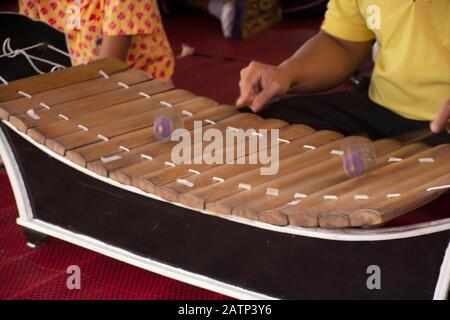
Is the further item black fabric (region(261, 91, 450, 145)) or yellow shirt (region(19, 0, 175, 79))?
yellow shirt (region(19, 0, 175, 79))

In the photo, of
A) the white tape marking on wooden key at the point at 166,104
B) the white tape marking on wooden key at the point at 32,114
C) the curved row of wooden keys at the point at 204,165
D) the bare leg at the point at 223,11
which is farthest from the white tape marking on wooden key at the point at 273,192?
the bare leg at the point at 223,11

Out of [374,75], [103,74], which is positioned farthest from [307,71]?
[103,74]

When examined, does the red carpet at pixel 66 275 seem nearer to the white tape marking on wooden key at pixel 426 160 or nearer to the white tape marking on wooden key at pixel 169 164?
the white tape marking on wooden key at pixel 169 164

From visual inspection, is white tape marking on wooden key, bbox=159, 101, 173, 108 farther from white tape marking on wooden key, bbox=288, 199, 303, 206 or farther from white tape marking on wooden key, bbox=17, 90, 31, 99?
white tape marking on wooden key, bbox=288, 199, 303, 206

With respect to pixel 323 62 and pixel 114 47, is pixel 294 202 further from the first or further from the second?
pixel 114 47

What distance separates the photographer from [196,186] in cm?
158

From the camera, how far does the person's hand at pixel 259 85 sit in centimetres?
186

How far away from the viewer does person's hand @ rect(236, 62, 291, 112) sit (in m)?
1.86

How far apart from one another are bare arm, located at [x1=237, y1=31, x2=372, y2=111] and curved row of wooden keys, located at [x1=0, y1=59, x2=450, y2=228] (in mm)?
66

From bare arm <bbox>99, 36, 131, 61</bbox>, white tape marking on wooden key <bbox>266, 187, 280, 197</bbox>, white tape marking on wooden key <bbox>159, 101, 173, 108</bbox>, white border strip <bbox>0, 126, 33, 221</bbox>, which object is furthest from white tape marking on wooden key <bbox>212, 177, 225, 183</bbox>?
bare arm <bbox>99, 36, 131, 61</bbox>

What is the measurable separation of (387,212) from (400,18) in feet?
2.13

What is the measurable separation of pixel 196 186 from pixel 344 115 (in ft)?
1.83

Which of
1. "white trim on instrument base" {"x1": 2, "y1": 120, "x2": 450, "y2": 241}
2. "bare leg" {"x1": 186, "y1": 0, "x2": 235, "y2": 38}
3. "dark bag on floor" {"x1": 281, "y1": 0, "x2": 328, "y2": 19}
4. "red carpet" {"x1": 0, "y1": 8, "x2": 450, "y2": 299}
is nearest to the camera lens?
"white trim on instrument base" {"x1": 2, "y1": 120, "x2": 450, "y2": 241}

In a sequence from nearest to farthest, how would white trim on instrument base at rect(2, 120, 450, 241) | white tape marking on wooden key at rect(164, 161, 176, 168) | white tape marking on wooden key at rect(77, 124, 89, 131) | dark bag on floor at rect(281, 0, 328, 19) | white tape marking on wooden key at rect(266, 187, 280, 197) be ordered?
white trim on instrument base at rect(2, 120, 450, 241)
white tape marking on wooden key at rect(266, 187, 280, 197)
white tape marking on wooden key at rect(164, 161, 176, 168)
white tape marking on wooden key at rect(77, 124, 89, 131)
dark bag on floor at rect(281, 0, 328, 19)
